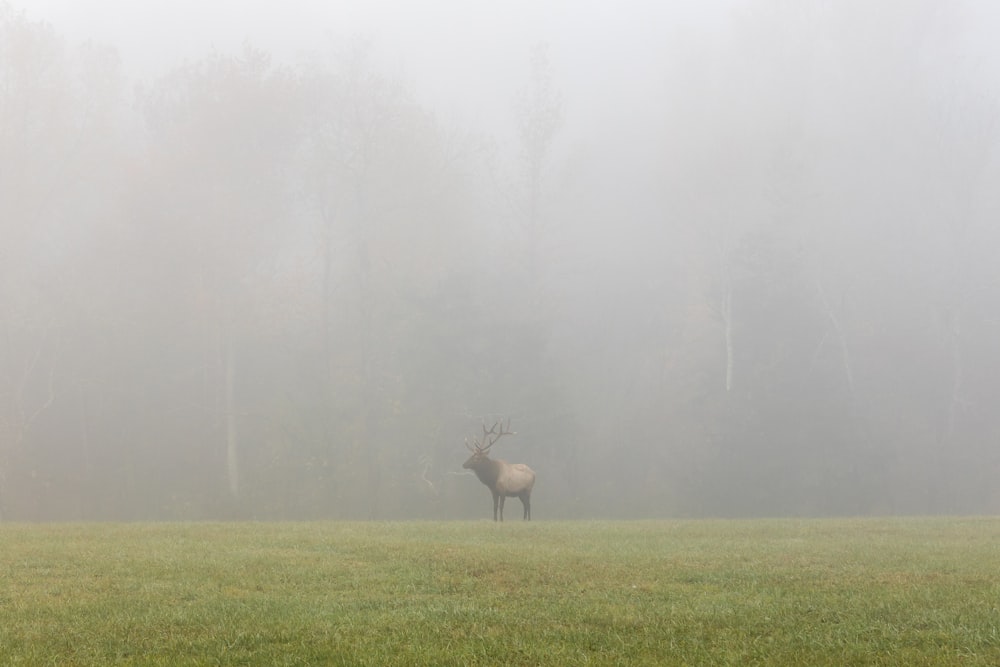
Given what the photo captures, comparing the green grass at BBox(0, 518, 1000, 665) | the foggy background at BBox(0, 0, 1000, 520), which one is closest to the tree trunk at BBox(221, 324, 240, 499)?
the foggy background at BBox(0, 0, 1000, 520)

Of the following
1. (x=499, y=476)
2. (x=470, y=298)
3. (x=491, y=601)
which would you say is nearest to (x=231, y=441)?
(x=470, y=298)

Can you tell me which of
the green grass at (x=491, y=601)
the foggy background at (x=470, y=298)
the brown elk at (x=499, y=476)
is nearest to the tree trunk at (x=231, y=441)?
the foggy background at (x=470, y=298)

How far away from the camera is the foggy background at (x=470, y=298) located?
4284 cm

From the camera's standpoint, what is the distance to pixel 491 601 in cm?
1059

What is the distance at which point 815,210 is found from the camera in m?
65.4

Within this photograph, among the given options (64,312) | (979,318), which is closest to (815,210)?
(979,318)

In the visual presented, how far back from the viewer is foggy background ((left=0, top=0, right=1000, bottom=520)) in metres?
42.8

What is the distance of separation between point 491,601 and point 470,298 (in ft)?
113

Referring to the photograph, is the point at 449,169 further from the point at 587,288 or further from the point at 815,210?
the point at 815,210

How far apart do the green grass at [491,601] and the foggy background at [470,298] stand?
25319 mm

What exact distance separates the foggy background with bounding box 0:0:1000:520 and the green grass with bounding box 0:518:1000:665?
25.3 metres

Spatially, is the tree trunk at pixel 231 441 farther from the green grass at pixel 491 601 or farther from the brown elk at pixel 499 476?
the green grass at pixel 491 601

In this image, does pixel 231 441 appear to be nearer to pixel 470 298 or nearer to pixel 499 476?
pixel 470 298

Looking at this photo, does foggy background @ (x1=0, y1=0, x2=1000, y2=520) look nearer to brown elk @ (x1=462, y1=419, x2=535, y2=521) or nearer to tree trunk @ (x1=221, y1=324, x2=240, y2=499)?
tree trunk @ (x1=221, y1=324, x2=240, y2=499)
